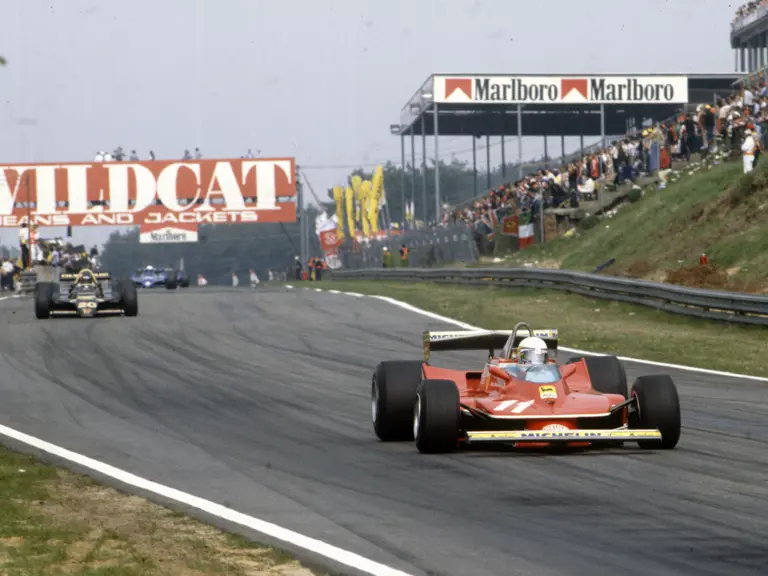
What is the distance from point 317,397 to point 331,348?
7177 millimetres

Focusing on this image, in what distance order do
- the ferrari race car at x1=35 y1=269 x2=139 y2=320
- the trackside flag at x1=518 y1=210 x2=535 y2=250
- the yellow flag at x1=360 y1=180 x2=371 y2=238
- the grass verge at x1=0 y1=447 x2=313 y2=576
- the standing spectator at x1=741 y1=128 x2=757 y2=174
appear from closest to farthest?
the grass verge at x1=0 y1=447 x2=313 y2=576
the ferrari race car at x1=35 y1=269 x2=139 y2=320
the standing spectator at x1=741 y1=128 x2=757 y2=174
the trackside flag at x1=518 y1=210 x2=535 y2=250
the yellow flag at x1=360 y1=180 x2=371 y2=238

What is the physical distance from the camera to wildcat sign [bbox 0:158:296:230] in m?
79.3

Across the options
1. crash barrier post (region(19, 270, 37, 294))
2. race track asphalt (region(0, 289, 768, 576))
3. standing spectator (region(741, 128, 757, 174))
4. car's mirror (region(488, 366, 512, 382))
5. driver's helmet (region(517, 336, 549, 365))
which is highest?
standing spectator (region(741, 128, 757, 174))

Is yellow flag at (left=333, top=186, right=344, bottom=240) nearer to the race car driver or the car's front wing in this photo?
the race car driver

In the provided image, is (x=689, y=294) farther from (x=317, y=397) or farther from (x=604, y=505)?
(x=604, y=505)

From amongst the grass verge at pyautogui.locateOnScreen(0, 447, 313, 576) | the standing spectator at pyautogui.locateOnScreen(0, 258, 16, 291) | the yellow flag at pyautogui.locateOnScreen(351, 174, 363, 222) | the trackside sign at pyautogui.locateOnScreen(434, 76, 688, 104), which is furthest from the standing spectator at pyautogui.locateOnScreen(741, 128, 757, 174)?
the yellow flag at pyautogui.locateOnScreen(351, 174, 363, 222)

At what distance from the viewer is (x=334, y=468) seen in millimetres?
10586

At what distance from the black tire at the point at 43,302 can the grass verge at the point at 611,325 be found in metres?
8.40

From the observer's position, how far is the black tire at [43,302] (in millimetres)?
31156

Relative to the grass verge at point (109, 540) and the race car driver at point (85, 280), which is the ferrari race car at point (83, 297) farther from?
the grass verge at point (109, 540)

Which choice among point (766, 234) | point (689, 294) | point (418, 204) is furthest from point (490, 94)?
point (418, 204)

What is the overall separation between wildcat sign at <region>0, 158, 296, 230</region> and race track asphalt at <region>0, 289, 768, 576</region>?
5749 centimetres

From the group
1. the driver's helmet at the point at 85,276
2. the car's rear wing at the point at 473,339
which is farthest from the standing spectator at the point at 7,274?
the car's rear wing at the point at 473,339

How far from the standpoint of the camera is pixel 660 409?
1105 cm
